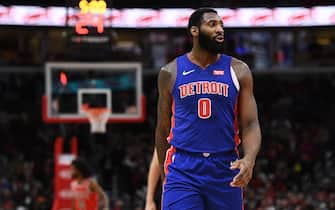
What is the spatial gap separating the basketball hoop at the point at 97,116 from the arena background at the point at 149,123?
12.7 ft

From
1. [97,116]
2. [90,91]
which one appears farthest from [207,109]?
[90,91]

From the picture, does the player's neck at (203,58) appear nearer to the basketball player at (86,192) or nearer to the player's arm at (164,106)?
the player's arm at (164,106)

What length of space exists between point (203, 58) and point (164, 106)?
431 millimetres

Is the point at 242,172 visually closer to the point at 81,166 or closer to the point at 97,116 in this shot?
the point at 81,166

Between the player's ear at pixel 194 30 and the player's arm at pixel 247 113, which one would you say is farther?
the player's ear at pixel 194 30

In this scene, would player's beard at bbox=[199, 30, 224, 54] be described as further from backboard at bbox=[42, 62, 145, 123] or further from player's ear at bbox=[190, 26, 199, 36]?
backboard at bbox=[42, 62, 145, 123]

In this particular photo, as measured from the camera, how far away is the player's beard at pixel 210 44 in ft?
18.9

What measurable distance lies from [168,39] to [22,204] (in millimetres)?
6891

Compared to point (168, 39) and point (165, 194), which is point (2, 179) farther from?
point (165, 194)

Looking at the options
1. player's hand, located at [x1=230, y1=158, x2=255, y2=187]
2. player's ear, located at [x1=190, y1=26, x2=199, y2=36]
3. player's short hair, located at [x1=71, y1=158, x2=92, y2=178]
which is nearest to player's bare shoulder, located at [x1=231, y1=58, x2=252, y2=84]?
player's ear, located at [x1=190, y1=26, x2=199, y2=36]

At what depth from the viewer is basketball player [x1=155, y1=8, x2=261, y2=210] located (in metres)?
5.65

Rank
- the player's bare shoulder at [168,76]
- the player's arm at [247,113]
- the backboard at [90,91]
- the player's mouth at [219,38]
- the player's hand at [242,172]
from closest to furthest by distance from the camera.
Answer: the player's hand at [242,172], the player's arm at [247,113], the player's mouth at [219,38], the player's bare shoulder at [168,76], the backboard at [90,91]

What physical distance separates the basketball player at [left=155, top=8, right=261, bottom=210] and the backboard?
11.2 m

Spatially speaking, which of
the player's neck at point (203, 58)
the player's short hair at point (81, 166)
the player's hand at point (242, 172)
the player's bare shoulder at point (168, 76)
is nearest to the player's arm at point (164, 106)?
the player's bare shoulder at point (168, 76)
